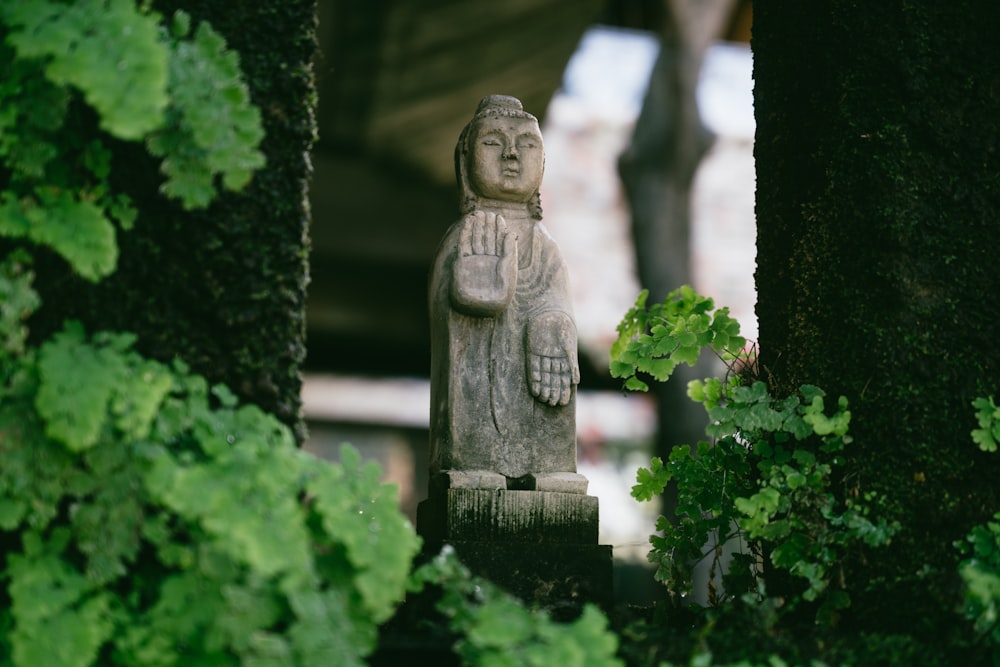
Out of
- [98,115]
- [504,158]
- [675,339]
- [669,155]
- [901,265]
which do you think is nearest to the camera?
[98,115]

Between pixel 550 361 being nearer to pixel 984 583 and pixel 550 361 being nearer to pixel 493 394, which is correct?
pixel 493 394

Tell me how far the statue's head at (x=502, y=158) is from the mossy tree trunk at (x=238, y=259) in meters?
1.22

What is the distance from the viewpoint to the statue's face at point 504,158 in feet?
13.0

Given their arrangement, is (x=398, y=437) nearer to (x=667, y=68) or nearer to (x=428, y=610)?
(x=667, y=68)

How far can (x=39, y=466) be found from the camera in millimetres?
2242

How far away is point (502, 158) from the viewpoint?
13.1ft

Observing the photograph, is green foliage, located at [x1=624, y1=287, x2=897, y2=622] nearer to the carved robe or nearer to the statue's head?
the carved robe

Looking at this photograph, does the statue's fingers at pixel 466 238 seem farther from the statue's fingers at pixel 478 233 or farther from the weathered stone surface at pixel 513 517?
the weathered stone surface at pixel 513 517

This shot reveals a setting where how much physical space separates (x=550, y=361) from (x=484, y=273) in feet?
1.33

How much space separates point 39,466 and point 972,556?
8.24 feet

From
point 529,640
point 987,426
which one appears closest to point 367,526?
point 529,640

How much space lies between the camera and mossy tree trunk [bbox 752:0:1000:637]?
3031 millimetres

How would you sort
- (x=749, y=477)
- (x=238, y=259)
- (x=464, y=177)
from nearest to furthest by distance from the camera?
(x=238, y=259), (x=749, y=477), (x=464, y=177)

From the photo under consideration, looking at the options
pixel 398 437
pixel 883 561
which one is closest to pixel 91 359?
pixel 883 561
